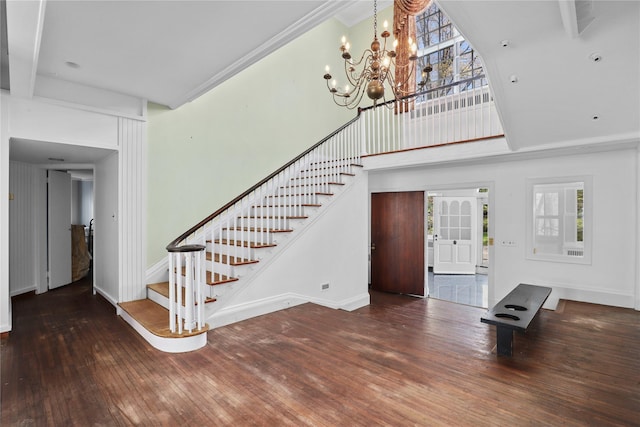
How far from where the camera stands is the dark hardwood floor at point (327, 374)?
2.12m

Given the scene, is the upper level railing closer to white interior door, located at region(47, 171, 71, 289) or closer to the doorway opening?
the doorway opening

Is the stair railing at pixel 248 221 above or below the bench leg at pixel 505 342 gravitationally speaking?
above

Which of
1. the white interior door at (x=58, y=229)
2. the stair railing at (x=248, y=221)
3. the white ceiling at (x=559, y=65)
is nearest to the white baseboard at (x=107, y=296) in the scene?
the white interior door at (x=58, y=229)

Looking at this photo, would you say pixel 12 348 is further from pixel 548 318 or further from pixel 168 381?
pixel 548 318

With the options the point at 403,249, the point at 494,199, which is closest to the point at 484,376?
the point at 494,199

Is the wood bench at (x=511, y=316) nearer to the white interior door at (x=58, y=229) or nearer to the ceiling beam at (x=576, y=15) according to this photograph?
the ceiling beam at (x=576, y=15)

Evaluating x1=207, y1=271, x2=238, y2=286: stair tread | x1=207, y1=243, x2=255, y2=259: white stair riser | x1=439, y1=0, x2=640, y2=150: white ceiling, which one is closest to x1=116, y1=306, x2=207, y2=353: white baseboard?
x1=207, y1=271, x2=238, y2=286: stair tread

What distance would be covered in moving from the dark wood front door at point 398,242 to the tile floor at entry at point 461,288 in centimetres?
61

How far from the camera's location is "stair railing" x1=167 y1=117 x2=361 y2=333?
3.20 meters

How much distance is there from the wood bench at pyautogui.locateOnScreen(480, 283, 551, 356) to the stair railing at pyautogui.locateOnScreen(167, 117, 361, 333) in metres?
2.80

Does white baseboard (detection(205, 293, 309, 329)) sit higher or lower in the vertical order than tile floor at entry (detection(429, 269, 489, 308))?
higher

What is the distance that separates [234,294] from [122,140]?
272cm

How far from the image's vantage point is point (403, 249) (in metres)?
6.49

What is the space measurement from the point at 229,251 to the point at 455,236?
6.20 metres
